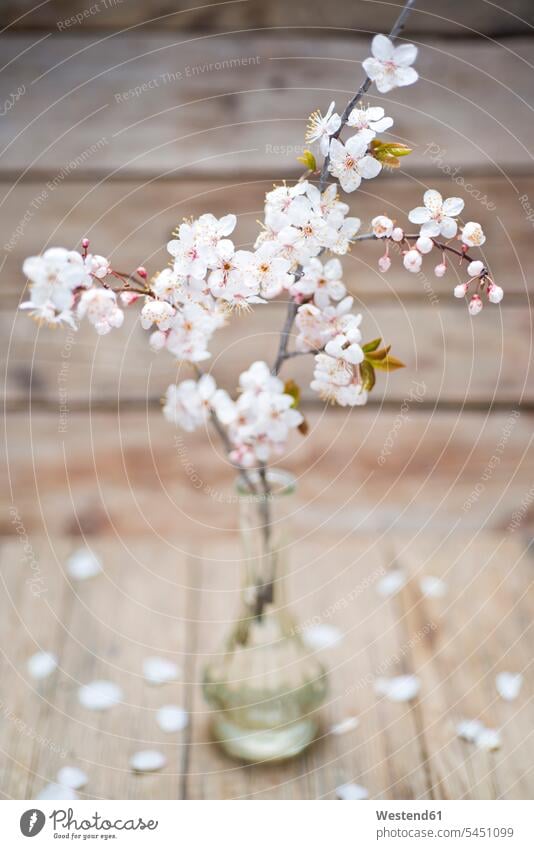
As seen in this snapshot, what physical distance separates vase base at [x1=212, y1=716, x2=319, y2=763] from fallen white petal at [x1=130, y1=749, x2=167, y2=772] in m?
0.05

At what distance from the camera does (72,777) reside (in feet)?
2.10

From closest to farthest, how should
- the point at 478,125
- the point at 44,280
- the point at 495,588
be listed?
1. the point at 44,280
2. the point at 495,588
3. the point at 478,125

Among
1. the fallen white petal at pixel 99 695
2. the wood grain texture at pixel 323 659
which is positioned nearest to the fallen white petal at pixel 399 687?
the wood grain texture at pixel 323 659

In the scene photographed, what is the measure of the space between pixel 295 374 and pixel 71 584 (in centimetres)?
37

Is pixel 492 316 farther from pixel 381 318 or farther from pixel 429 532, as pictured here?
pixel 429 532

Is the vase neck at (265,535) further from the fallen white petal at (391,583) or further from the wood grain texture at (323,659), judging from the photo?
the fallen white petal at (391,583)

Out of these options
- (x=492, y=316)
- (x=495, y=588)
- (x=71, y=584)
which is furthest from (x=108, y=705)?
(x=492, y=316)

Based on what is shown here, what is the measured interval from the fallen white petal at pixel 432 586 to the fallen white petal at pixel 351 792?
0.87ft

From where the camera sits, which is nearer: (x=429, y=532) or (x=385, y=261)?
(x=385, y=261)

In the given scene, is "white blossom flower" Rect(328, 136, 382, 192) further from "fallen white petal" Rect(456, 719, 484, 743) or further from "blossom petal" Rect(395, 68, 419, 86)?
"fallen white petal" Rect(456, 719, 484, 743)

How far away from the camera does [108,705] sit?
71 cm

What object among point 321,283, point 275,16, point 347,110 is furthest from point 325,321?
point 275,16

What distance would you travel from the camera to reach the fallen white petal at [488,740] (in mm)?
664

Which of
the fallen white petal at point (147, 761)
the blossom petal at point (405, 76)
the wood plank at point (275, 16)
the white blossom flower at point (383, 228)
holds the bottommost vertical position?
the fallen white petal at point (147, 761)
